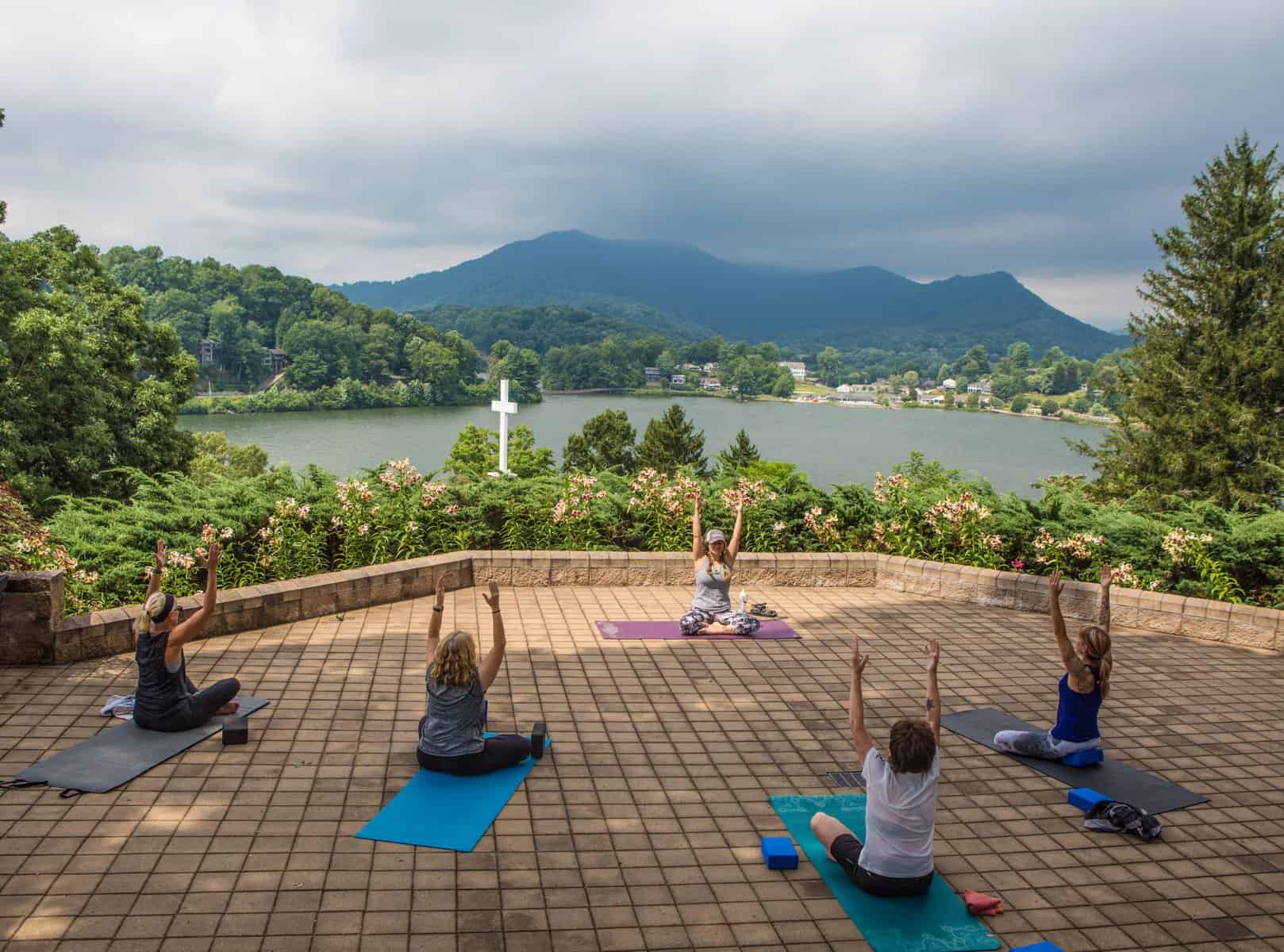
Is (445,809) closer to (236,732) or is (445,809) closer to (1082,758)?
(236,732)

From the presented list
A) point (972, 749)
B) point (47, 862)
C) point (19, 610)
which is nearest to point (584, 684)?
point (972, 749)

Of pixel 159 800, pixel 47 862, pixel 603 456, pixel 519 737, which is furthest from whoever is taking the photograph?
pixel 603 456

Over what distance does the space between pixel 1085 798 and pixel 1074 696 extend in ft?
2.30

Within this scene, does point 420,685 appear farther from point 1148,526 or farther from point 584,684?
point 1148,526

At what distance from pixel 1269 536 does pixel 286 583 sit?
9.94 m

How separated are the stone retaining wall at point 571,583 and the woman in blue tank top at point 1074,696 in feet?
12.6

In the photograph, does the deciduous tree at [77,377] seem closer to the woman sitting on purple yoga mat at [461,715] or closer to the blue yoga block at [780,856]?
the woman sitting on purple yoga mat at [461,715]

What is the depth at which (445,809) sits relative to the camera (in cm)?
507

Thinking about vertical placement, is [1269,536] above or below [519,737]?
above

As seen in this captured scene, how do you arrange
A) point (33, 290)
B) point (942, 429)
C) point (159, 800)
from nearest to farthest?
1. point (159, 800)
2. point (33, 290)
3. point (942, 429)

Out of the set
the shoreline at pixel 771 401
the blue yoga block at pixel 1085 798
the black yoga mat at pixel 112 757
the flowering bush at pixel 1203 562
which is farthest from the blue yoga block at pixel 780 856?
the shoreline at pixel 771 401

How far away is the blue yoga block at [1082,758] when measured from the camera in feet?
19.6

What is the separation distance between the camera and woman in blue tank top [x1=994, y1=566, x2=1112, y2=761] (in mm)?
5721

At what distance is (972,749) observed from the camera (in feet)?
20.7
